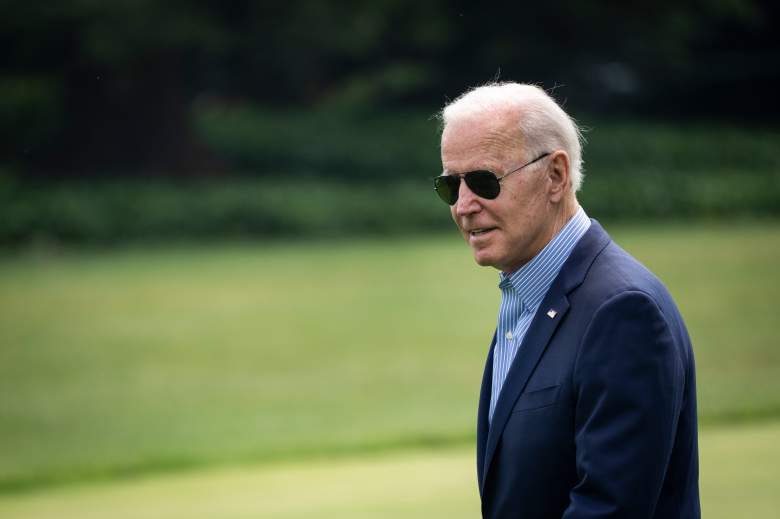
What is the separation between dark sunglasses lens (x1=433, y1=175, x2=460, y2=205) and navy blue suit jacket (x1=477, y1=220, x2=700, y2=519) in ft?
1.01

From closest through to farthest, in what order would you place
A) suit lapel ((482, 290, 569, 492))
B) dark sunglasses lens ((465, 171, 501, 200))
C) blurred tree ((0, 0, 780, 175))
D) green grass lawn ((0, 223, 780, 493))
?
suit lapel ((482, 290, 569, 492))
dark sunglasses lens ((465, 171, 501, 200))
green grass lawn ((0, 223, 780, 493))
blurred tree ((0, 0, 780, 175))

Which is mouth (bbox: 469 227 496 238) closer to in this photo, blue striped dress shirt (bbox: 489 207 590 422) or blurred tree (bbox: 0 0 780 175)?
blue striped dress shirt (bbox: 489 207 590 422)

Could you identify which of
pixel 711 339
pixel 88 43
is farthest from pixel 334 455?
pixel 88 43

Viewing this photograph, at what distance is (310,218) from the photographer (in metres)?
24.2

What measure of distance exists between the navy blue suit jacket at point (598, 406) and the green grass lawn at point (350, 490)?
2944 mm

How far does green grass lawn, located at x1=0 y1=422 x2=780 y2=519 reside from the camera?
217 inches

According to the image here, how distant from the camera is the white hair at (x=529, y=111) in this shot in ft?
7.57

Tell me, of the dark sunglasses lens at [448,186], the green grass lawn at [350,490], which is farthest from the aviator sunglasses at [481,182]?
the green grass lawn at [350,490]

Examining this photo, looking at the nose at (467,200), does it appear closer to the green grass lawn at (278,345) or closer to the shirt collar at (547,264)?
the shirt collar at (547,264)

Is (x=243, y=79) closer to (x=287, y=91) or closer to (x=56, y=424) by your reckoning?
(x=287, y=91)

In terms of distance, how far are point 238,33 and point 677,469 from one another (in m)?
27.1

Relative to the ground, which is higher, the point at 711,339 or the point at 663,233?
the point at 663,233

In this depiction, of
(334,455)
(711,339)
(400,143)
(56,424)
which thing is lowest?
(334,455)

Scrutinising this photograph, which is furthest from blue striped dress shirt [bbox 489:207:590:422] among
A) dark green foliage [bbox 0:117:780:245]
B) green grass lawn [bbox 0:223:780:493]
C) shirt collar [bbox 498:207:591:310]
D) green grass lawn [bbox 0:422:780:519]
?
dark green foliage [bbox 0:117:780:245]
